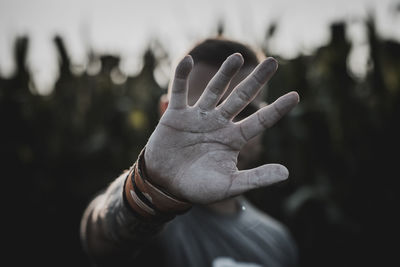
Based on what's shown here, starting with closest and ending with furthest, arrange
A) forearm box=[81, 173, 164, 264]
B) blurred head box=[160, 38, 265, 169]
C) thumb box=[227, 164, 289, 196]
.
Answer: thumb box=[227, 164, 289, 196]
forearm box=[81, 173, 164, 264]
blurred head box=[160, 38, 265, 169]

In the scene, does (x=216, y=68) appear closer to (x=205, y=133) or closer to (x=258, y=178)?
(x=205, y=133)

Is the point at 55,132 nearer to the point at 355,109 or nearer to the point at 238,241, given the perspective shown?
the point at 238,241

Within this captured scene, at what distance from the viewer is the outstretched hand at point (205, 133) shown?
0.83 meters

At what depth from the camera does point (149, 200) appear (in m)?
0.90

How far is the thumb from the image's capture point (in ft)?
2.55

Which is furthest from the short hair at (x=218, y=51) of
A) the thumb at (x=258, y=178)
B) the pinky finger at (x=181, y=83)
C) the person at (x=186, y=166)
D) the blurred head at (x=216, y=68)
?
the thumb at (x=258, y=178)

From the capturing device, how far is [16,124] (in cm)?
295

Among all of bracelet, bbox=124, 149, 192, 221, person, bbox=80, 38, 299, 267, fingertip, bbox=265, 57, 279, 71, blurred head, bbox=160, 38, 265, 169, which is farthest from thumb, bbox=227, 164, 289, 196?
blurred head, bbox=160, 38, 265, 169

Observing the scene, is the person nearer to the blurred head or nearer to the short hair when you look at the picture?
the blurred head

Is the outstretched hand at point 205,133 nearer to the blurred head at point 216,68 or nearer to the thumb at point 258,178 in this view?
the thumb at point 258,178

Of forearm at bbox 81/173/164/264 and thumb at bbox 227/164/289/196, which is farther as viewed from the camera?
forearm at bbox 81/173/164/264

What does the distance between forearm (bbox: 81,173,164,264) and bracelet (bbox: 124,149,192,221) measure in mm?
35

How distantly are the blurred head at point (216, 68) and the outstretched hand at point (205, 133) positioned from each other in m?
0.36

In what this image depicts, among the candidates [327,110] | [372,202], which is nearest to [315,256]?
[372,202]
